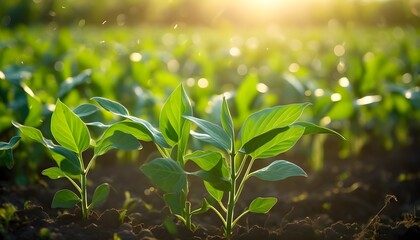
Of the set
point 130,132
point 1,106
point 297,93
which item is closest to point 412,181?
point 297,93

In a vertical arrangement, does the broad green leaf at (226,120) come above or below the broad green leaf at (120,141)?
above

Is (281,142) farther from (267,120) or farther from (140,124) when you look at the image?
(140,124)

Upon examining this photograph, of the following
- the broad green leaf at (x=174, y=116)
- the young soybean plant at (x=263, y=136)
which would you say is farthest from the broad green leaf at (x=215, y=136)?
the broad green leaf at (x=174, y=116)

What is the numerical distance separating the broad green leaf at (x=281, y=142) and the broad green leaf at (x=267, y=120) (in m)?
0.04

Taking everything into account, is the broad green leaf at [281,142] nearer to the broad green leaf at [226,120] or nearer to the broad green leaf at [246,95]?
the broad green leaf at [226,120]

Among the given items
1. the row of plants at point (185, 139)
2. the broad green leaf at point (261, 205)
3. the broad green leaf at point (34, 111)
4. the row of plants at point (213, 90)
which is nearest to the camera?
the row of plants at point (185, 139)

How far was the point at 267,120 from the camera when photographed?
178 cm

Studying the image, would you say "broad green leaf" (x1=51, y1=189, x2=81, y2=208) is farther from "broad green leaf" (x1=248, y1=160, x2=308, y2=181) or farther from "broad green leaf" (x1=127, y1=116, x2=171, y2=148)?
"broad green leaf" (x1=248, y1=160, x2=308, y2=181)

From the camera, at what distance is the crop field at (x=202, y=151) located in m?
1.80

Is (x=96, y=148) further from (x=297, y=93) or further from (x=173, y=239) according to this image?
(x=297, y=93)

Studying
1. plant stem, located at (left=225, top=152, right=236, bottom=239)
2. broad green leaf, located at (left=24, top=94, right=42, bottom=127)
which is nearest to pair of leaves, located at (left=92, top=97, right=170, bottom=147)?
plant stem, located at (left=225, top=152, right=236, bottom=239)

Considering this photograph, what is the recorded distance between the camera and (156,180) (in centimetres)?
166

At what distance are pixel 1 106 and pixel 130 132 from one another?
1452 millimetres

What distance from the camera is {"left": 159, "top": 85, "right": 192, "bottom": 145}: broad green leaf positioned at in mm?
1830
